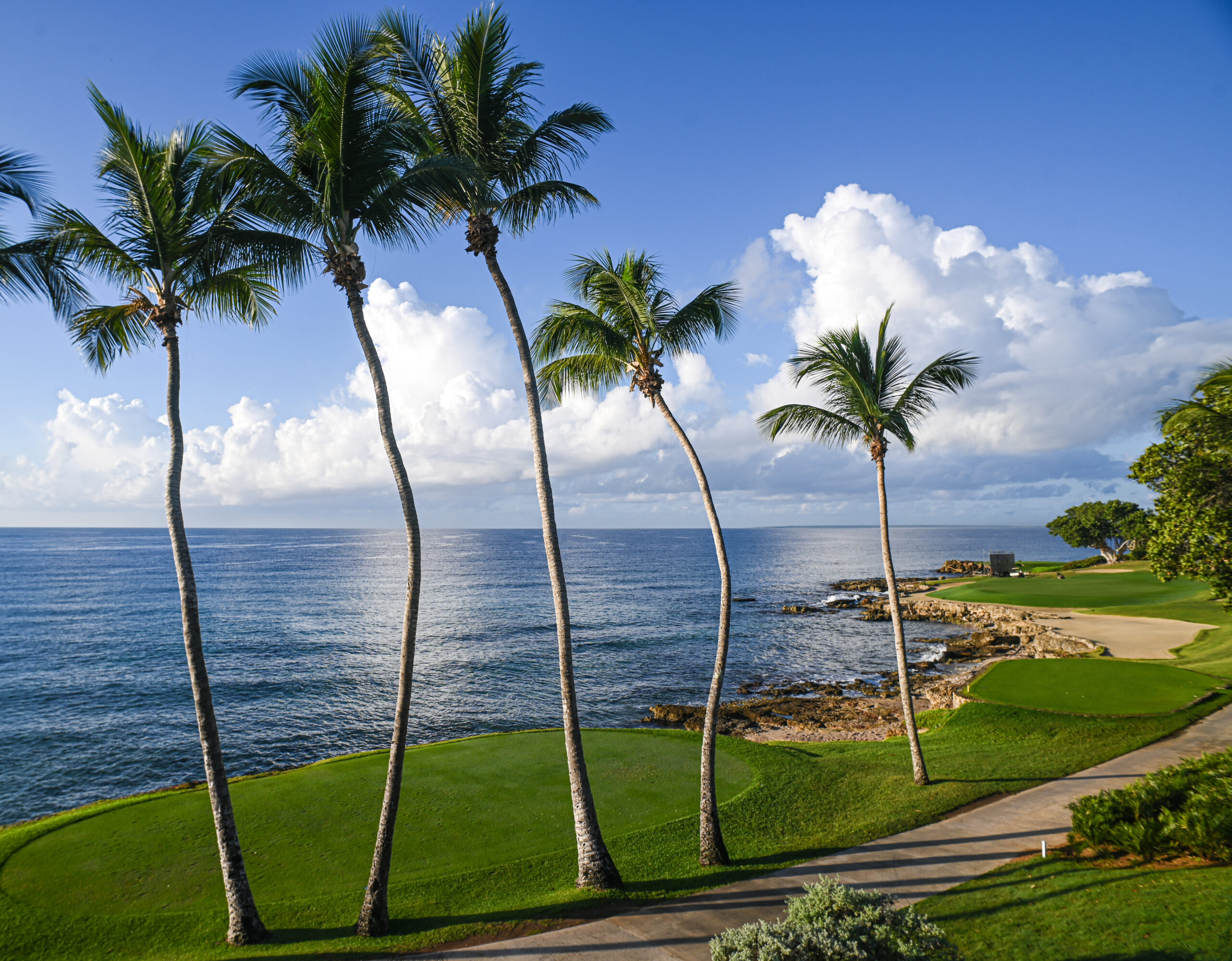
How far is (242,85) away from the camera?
1045 centimetres

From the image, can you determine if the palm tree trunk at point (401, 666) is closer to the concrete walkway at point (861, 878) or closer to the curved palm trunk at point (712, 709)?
the concrete walkway at point (861, 878)

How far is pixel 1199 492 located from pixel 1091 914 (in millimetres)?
8694

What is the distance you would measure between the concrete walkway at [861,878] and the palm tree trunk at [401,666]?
55.1 inches

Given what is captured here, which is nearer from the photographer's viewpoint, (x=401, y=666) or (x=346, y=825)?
(x=401, y=666)

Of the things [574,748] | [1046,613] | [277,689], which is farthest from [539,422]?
[1046,613]

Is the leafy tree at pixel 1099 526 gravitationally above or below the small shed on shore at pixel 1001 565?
above

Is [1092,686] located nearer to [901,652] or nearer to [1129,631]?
[901,652]

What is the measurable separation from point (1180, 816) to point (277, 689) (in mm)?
41769

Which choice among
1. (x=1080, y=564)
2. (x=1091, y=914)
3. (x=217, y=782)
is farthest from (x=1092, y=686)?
(x=1080, y=564)

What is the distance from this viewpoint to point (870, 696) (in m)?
34.8

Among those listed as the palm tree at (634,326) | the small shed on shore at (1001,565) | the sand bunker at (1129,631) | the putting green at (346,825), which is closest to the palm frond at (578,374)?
the palm tree at (634,326)

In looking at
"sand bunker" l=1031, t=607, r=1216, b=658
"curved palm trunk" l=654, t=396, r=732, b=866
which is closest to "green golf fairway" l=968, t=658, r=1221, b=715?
"sand bunker" l=1031, t=607, r=1216, b=658

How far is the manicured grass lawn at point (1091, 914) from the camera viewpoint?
7.38m

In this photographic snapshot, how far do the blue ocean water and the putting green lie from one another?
40.7 feet
